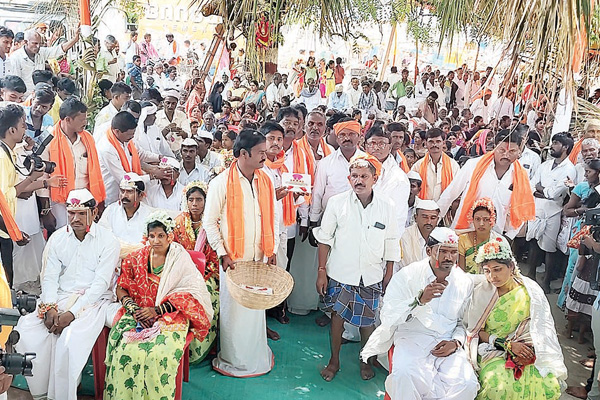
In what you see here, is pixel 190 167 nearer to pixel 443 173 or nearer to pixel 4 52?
pixel 443 173

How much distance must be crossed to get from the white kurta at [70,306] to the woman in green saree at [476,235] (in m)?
2.65

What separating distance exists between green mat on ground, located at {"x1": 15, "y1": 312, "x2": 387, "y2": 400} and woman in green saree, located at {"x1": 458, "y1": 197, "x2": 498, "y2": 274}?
1.08 meters

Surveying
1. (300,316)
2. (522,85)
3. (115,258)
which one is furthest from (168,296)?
(522,85)

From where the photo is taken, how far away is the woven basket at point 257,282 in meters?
3.42

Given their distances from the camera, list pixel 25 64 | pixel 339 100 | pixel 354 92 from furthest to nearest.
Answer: pixel 354 92, pixel 339 100, pixel 25 64

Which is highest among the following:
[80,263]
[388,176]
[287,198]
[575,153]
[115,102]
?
[115,102]

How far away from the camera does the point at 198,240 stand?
426 cm

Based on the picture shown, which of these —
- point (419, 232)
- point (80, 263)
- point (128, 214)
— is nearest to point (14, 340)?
point (80, 263)

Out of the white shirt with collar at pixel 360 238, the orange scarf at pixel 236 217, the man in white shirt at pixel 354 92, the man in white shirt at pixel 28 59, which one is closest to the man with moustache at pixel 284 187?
the orange scarf at pixel 236 217

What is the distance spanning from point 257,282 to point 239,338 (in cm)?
44

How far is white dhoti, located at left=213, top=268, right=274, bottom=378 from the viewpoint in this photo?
3939 millimetres

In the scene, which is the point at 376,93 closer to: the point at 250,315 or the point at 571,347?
the point at 571,347

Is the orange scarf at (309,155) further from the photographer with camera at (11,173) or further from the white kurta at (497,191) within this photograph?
the photographer with camera at (11,173)

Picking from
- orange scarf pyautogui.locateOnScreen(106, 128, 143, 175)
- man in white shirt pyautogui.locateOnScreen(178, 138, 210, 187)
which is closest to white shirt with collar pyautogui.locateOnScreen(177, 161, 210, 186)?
man in white shirt pyautogui.locateOnScreen(178, 138, 210, 187)
